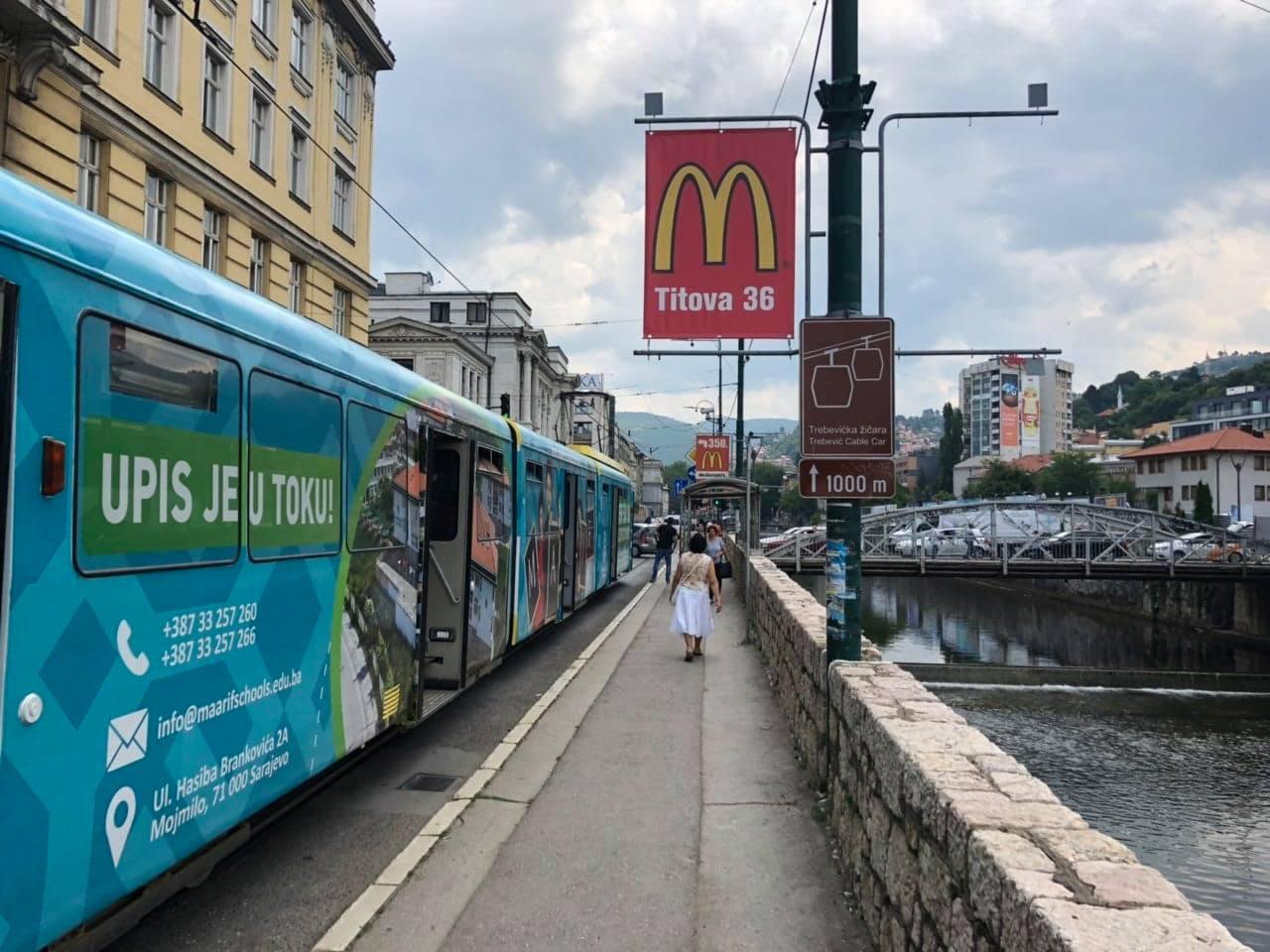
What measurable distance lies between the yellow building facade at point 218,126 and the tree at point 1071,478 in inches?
3134

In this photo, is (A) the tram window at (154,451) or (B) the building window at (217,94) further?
(B) the building window at (217,94)

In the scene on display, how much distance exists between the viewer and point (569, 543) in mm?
15273

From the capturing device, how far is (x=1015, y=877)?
2.42 m

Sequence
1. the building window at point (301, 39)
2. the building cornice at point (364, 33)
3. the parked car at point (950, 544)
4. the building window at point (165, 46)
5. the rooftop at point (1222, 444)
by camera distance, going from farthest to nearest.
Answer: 1. the rooftop at point (1222, 444)
2. the parked car at point (950, 544)
3. the building cornice at point (364, 33)
4. the building window at point (301, 39)
5. the building window at point (165, 46)

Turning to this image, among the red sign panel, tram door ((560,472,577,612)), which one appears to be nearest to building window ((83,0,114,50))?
tram door ((560,472,577,612))

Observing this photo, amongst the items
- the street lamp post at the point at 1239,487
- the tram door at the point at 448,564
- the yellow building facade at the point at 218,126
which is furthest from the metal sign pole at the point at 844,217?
the street lamp post at the point at 1239,487

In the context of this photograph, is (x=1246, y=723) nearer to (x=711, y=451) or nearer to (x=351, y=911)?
(x=711, y=451)

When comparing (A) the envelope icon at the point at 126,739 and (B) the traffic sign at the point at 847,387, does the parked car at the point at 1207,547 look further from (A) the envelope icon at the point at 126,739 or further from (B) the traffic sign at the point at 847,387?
(A) the envelope icon at the point at 126,739

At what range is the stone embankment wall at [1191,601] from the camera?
4116 cm

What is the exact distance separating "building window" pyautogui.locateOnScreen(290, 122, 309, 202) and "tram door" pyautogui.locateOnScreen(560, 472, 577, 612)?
14.0 meters

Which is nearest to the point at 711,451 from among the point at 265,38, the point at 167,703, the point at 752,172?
the point at 265,38

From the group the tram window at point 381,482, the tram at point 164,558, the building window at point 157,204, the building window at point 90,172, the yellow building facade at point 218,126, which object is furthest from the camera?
the building window at point 157,204

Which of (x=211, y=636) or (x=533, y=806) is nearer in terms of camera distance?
(x=211, y=636)

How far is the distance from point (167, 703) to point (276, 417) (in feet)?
4.92
